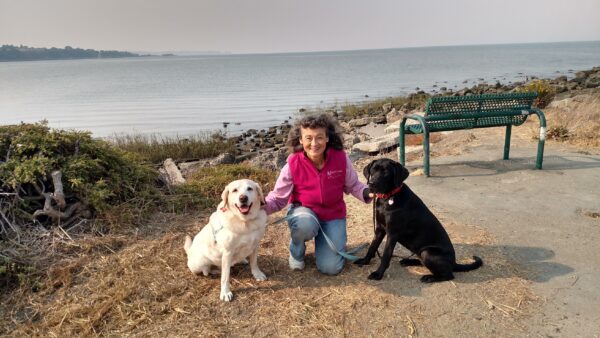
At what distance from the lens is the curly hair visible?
4.21 meters

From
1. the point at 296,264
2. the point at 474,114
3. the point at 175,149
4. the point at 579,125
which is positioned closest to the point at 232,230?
the point at 296,264

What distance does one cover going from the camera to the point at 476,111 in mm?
7312

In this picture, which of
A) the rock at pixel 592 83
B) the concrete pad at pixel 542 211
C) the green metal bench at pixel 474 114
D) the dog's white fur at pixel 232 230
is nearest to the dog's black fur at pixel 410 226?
the concrete pad at pixel 542 211

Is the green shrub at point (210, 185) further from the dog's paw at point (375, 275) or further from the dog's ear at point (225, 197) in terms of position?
the dog's paw at point (375, 275)

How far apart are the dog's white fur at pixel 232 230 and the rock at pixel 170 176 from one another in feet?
9.40

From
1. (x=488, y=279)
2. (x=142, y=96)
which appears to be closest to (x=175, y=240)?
(x=488, y=279)

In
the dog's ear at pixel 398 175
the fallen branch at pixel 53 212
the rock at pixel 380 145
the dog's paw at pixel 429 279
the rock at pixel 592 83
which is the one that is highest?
Result: the dog's ear at pixel 398 175

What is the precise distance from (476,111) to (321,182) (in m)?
4.23

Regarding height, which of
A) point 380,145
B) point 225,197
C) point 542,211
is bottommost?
point 380,145

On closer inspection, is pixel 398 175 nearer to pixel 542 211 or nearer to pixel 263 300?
pixel 263 300

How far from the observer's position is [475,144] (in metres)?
9.09

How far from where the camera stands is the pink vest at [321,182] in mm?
4375

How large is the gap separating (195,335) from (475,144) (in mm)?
7599

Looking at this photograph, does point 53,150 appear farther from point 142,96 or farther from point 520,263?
point 142,96
